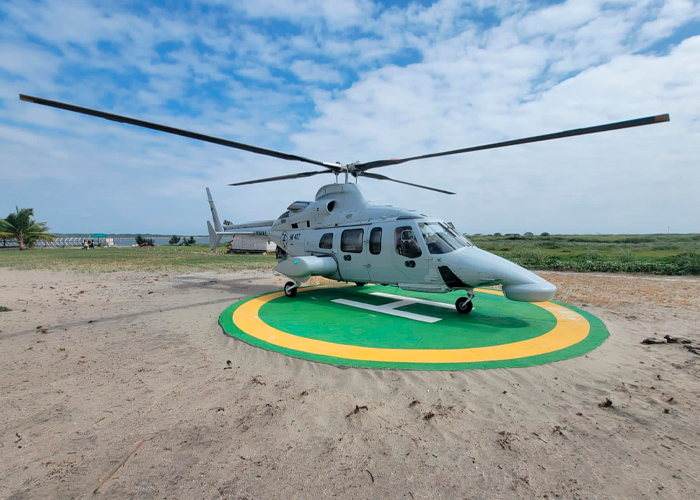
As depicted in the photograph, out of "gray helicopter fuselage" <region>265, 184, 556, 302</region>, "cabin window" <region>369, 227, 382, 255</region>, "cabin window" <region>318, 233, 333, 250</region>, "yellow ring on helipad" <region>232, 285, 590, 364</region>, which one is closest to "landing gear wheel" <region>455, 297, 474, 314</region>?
"gray helicopter fuselage" <region>265, 184, 556, 302</region>

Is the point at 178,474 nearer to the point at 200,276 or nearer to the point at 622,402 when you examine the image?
the point at 622,402

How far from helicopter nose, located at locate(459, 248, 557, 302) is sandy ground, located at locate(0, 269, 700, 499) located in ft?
4.17

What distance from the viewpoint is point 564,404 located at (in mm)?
3254

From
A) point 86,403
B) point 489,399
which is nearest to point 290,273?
point 86,403

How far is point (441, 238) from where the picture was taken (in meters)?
6.86

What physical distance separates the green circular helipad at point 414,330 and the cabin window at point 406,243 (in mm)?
1310

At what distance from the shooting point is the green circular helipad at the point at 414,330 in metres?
4.44

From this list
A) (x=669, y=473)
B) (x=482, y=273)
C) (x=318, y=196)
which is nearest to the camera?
(x=669, y=473)

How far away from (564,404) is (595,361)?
1.61m

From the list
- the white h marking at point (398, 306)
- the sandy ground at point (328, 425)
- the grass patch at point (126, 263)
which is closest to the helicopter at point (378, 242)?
the white h marking at point (398, 306)

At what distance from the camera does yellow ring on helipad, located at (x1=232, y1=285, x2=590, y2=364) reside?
439 cm

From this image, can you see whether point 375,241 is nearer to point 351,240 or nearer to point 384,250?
point 384,250

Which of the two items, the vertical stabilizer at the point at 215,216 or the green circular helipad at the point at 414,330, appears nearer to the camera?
the green circular helipad at the point at 414,330

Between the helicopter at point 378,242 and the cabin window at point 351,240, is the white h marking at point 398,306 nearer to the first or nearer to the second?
the helicopter at point 378,242
